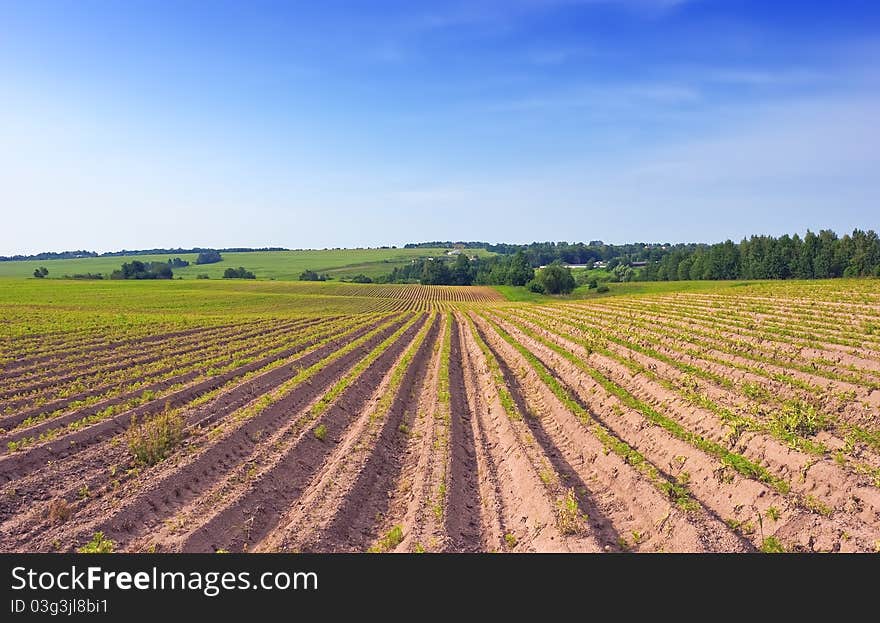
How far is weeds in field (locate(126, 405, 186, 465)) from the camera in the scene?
11062 millimetres

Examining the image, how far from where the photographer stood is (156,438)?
11523mm

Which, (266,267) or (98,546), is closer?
(98,546)

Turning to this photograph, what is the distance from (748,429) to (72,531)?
40.1 feet

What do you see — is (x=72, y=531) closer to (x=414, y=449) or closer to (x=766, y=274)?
(x=414, y=449)

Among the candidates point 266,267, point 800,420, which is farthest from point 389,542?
point 266,267

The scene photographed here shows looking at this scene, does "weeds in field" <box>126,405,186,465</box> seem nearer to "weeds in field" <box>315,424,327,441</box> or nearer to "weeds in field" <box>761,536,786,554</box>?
"weeds in field" <box>315,424,327,441</box>

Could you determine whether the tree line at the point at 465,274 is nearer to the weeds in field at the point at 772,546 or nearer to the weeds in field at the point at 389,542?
the weeds in field at the point at 772,546

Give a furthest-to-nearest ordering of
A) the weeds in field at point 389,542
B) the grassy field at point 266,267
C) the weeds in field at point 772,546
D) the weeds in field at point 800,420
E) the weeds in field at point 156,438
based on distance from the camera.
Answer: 1. the grassy field at point 266,267
2. the weeds in field at point 156,438
3. the weeds in field at point 800,420
4. the weeds in field at point 389,542
5. the weeds in field at point 772,546

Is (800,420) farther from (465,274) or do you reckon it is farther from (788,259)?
→ (465,274)

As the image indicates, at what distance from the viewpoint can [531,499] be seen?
9344mm

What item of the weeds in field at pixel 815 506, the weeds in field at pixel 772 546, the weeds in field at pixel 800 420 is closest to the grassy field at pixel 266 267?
the weeds in field at pixel 800 420

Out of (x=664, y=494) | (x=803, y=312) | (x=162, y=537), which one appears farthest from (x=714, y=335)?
(x=162, y=537)

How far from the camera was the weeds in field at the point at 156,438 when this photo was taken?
11.1m

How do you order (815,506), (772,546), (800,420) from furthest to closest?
1. (800,420)
2. (815,506)
3. (772,546)
